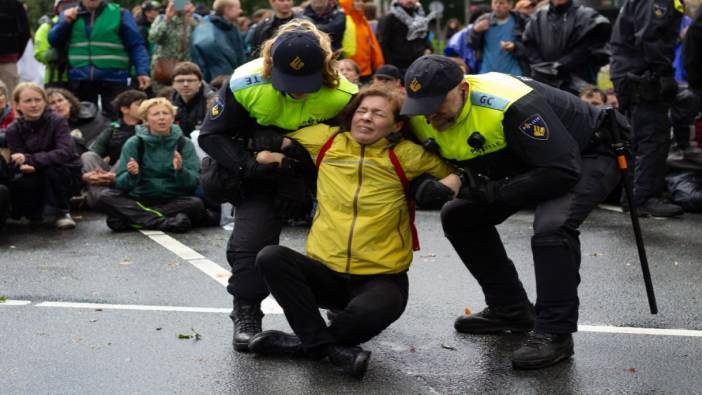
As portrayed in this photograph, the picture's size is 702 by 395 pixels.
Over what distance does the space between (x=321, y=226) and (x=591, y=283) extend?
2471 millimetres

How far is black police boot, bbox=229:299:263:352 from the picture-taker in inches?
216

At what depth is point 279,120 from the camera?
5465 millimetres

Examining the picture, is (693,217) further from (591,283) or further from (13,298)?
(13,298)

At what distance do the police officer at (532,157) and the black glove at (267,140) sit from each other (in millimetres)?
650

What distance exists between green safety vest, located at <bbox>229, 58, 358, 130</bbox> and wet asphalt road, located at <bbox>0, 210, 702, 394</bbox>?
45.7 inches

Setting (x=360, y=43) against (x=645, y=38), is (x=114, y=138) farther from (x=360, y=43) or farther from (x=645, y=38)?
(x=645, y=38)

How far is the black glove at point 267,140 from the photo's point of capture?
539 centimetres

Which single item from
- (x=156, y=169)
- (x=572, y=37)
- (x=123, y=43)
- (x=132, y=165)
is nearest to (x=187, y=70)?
(x=123, y=43)

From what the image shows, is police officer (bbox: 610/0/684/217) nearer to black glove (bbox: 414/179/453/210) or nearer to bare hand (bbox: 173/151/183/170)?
bare hand (bbox: 173/151/183/170)

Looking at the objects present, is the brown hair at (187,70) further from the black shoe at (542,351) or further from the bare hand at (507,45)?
the black shoe at (542,351)

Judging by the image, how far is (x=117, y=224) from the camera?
372 inches

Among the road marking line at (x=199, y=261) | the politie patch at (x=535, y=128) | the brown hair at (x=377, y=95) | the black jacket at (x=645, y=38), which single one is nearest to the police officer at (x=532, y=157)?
the politie patch at (x=535, y=128)

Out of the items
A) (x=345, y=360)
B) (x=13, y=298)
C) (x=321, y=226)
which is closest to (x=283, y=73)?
(x=321, y=226)

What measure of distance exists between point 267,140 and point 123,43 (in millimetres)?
7196
